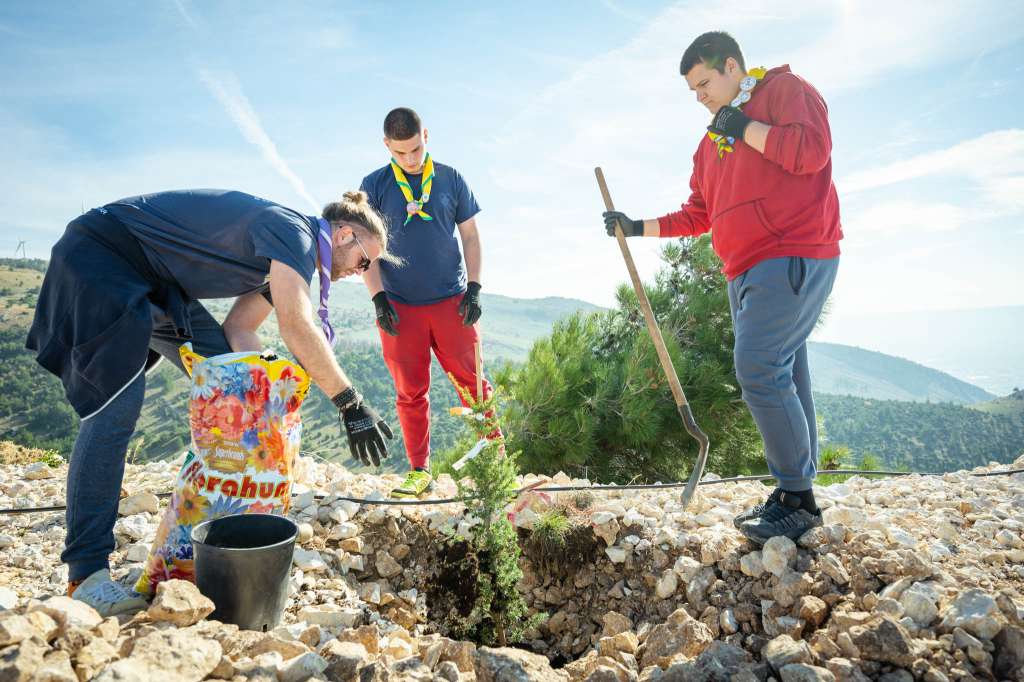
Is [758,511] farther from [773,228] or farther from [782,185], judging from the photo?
[782,185]

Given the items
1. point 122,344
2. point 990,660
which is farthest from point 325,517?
point 990,660

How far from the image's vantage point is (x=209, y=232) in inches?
72.6

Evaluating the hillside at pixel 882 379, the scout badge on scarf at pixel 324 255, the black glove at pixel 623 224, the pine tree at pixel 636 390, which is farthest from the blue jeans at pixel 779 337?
the hillside at pixel 882 379

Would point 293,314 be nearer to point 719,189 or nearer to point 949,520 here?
point 719,189

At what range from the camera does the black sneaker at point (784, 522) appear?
6.91ft

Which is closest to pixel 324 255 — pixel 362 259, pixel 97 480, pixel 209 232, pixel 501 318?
pixel 362 259

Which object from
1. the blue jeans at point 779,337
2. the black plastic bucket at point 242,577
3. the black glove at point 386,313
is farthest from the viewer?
the black glove at point 386,313

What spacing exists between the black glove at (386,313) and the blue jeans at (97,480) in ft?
4.61

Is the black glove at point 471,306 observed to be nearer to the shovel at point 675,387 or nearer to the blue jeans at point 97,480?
the shovel at point 675,387

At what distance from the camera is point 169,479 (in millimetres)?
3340

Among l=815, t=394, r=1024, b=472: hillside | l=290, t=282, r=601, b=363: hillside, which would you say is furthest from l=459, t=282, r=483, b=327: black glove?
l=290, t=282, r=601, b=363: hillside

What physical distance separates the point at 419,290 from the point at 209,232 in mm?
1363

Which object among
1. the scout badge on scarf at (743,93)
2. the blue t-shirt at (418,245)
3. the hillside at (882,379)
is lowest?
the blue t-shirt at (418,245)

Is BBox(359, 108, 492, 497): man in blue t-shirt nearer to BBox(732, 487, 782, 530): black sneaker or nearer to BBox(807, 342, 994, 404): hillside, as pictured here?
BBox(732, 487, 782, 530): black sneaker
